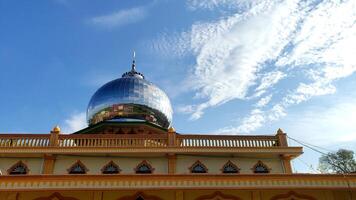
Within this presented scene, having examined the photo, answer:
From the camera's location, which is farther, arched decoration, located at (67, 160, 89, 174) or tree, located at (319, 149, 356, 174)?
tree, located at (319, 149, 356, 174)

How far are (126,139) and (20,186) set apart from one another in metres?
5.61

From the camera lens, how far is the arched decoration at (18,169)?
1452 centimetres

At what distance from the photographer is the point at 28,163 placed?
48.7 feet

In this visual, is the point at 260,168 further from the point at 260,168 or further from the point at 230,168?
the point at 230,168

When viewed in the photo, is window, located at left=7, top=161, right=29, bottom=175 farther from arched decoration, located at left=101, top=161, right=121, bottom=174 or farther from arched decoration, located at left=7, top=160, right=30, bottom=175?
arched decoration, located at left=101, top=161, right=121, bottom=174

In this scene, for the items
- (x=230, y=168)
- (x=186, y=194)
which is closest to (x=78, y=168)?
(x=186, y=194)

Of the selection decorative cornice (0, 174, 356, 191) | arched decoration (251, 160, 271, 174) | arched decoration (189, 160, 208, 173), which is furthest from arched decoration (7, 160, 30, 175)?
arched decoration (251, 160, 271, 174)

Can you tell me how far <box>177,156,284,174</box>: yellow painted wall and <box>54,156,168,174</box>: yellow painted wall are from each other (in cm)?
77

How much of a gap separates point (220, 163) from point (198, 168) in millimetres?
1005

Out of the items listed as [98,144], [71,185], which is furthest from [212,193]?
[98,144]

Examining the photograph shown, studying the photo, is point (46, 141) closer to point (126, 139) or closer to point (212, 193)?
point (126, 139)

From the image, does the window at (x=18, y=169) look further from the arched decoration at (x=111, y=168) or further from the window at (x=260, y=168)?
the window at (x=260, y=168)

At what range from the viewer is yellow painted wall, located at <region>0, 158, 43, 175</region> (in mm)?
14589

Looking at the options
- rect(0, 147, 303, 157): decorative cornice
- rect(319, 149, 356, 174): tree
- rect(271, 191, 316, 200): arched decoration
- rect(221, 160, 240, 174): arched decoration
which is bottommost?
rect(271, 191, 316, 200): arched decoration
